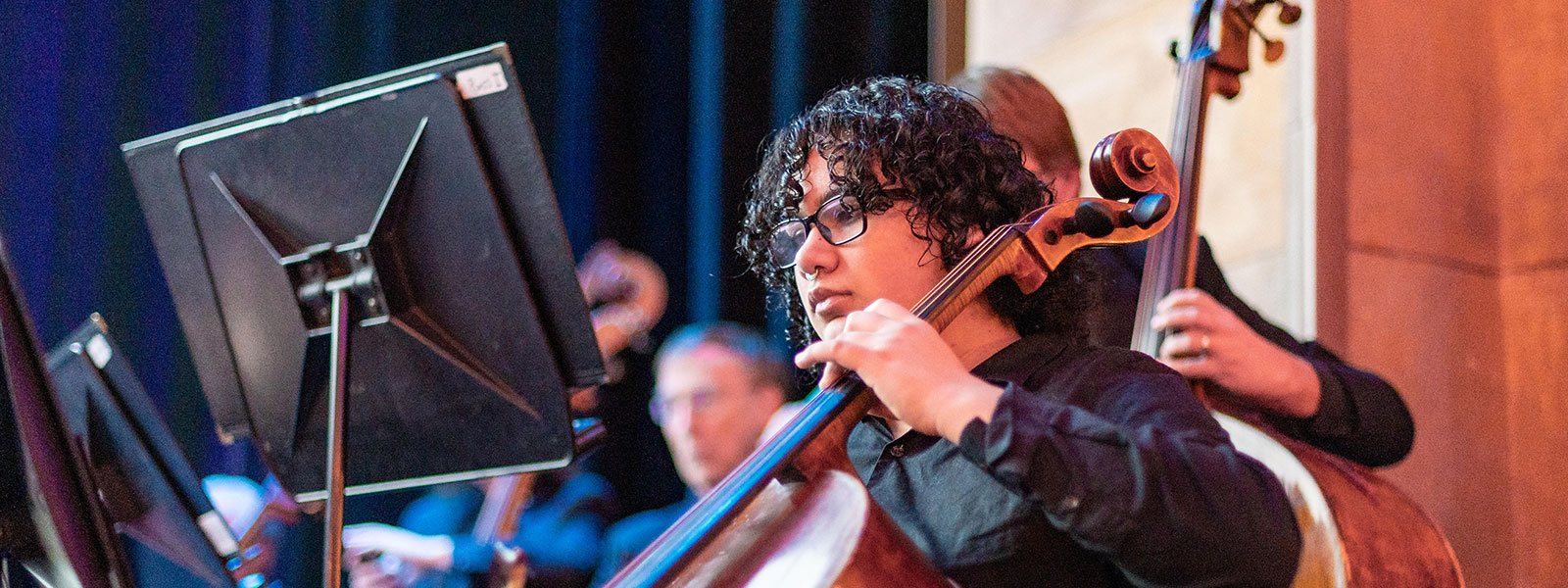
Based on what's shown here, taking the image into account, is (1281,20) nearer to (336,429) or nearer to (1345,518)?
(1345,518)

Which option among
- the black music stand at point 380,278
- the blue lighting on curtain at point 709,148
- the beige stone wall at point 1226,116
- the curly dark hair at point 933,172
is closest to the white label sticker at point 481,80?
the black music stand at point 380,278

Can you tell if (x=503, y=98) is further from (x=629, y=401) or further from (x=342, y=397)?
(x=629, y=401)

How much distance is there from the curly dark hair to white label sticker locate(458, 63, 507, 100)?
317 mm

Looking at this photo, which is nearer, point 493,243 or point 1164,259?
point 493,243

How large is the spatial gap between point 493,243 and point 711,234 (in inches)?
68.8

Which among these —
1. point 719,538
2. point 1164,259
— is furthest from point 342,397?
point 1164,259

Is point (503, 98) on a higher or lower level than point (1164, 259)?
higher

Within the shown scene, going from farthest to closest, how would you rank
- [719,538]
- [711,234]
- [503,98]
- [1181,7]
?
[711,234]
[1181,7]
[503,98]
[719,538]

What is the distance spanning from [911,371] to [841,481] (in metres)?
0.12

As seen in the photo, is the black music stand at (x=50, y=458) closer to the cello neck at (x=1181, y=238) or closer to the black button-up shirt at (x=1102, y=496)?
the black button-up shirt at (x=1102, y=496)

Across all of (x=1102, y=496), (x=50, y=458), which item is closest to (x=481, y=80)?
(x=50, y=458)

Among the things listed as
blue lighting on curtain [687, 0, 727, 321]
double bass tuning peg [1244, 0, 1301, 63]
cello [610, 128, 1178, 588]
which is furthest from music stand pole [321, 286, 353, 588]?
blue lighting on curtain [687, 0, 727, 321]

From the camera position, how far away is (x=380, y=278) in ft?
4.25

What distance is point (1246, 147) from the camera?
2.34 m
